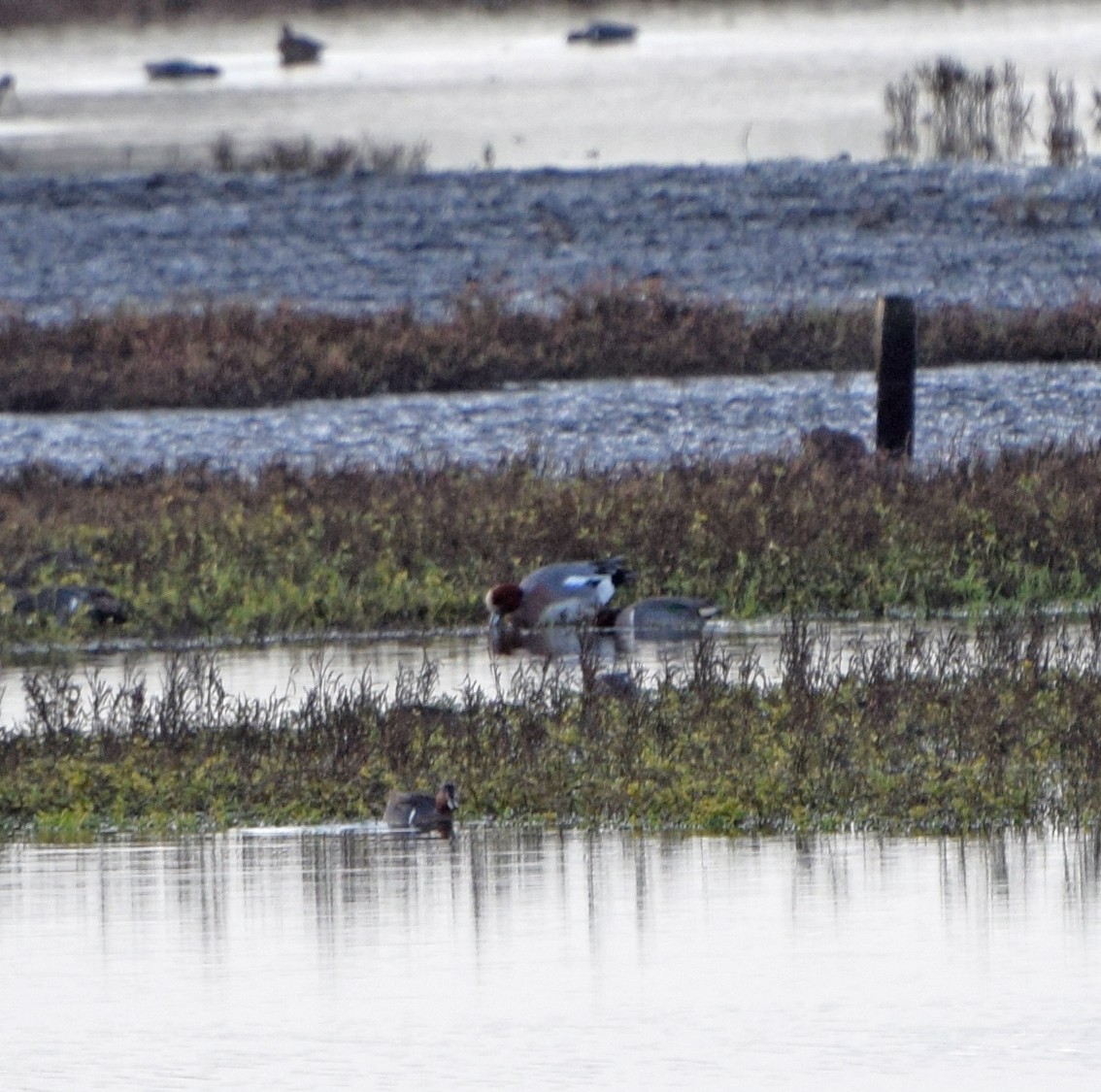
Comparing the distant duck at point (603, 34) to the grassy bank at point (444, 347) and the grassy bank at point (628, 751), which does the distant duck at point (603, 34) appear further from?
the grassy bank at point (628, 751)

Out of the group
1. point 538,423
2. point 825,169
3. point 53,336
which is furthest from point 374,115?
point 538,423

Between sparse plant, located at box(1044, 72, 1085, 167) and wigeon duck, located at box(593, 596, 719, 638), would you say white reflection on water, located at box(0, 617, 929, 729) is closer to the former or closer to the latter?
wigeon duck, located at box(593, 596, 719, 638)

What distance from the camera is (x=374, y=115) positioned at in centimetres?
6372

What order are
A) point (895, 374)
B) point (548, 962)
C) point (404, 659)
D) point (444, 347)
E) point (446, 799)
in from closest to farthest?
point (548, 962), point (446, 799), point (404, 659), point (895, 374), point (444, 347)

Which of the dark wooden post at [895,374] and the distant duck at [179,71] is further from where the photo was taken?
the distant duck at [179,71]

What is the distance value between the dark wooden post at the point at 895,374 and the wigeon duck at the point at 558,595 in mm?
5308

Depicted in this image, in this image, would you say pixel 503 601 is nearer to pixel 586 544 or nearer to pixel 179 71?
pixel 586 544

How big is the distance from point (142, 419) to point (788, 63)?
55731mm

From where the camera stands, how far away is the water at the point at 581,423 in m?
23.9

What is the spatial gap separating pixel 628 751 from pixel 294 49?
236ft

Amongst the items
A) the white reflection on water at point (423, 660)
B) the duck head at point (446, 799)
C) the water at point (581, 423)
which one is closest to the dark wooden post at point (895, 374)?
the water at point (581, 423)

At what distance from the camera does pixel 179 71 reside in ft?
256

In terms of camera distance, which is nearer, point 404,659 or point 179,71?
point 404,659

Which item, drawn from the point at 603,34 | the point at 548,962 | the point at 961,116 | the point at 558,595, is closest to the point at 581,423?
the point at 558,595
